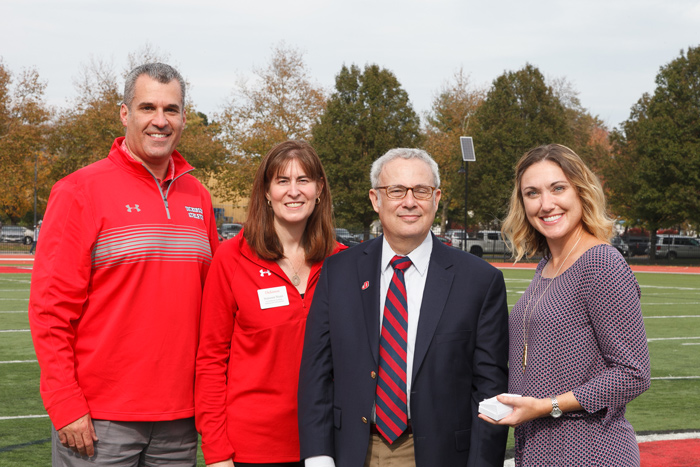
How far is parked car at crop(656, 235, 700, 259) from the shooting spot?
153ft

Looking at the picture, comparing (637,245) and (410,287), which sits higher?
(410,287)

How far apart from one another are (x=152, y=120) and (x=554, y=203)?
2047 millimetres

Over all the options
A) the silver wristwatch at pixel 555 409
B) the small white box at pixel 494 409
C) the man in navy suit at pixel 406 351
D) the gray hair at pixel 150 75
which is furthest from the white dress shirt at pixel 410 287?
the gray hair at pixel 150 75

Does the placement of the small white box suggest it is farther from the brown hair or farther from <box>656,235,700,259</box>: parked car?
<box>656,235,700,259</box>: parked car

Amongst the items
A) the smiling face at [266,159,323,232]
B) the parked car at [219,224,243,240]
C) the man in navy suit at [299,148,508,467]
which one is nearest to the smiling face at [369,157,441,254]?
the man in navy suit at [299,148,508,467]

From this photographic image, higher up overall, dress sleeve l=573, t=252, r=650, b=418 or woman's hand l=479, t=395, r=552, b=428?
dress sleeve l=573, t=252, r=650, b=418

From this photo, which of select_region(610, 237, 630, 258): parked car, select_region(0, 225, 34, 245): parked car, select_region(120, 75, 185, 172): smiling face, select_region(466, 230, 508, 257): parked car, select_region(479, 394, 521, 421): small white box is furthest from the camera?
select_region(0, 225, 34, 245): parked car

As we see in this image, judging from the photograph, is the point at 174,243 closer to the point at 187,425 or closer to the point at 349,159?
the point at 187,425

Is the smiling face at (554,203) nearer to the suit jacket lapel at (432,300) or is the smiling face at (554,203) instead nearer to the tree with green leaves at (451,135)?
the suit jacket lapel at (432,300)

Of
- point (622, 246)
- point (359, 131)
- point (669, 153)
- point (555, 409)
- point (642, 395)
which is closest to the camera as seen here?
point (555, 409)

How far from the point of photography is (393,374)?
2916 mm

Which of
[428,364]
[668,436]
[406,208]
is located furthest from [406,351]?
[668,436]

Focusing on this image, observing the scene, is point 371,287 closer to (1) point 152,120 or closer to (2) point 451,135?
(1) point 152,120

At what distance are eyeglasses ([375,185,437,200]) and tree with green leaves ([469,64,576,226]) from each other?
3858 cm
